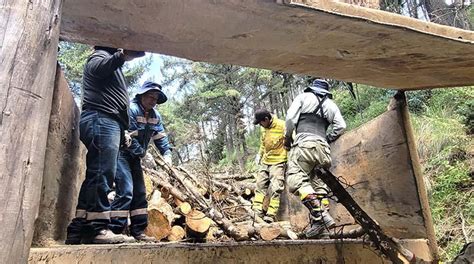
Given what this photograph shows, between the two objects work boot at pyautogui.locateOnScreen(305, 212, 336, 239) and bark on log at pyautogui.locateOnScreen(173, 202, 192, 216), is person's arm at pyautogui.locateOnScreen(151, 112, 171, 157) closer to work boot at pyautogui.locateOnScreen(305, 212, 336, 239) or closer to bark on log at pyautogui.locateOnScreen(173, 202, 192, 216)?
bark on log at pyautogui.locateOnScreen(173, 202, 192, 216)

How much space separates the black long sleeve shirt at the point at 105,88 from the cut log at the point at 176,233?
190 centimetres

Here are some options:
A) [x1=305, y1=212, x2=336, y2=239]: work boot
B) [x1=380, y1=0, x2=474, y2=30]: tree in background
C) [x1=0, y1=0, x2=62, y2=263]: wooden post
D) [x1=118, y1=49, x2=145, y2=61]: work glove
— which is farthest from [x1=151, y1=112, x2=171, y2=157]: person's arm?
[x1=380, y1=0, x2=474, y2=30]: tree in background

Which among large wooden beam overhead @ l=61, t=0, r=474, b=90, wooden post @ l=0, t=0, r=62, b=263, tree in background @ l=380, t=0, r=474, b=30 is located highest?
tree in background @ l=380, t=0, r=474, b=30

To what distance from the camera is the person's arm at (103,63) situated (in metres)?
3.31

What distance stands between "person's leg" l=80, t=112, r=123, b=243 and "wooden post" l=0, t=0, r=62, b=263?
5.22 ft

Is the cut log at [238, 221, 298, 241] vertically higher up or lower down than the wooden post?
lower down

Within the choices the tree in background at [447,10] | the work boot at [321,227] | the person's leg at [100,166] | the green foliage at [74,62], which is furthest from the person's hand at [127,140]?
the green foliage at [74,62]

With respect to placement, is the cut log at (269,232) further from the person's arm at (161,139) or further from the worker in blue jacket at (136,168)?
the person's arm at (161,139)

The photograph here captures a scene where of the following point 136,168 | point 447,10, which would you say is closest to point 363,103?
point 447,10

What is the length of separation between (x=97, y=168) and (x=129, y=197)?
60cm

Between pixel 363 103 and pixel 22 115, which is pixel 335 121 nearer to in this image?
pixel 22 115

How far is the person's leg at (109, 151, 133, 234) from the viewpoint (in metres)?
3.62

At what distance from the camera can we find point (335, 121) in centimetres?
508

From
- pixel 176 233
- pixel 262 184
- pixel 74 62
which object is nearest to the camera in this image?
pixel 176 233
